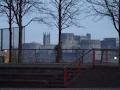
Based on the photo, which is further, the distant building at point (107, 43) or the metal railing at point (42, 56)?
the distant building at point (107, 43)

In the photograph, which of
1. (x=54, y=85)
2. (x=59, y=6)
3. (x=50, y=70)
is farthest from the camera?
(x=59, y=6)

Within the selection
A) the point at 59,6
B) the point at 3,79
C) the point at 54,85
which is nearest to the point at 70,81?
the point at 54,85

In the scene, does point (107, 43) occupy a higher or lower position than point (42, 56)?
higher

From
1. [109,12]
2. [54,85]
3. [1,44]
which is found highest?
[109,12]

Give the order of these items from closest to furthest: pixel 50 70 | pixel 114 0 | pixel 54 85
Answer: pixel 54 85, pixel 50 70, pixel 114 0

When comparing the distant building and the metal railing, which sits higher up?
the distant building

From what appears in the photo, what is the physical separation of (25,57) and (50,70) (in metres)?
7.99

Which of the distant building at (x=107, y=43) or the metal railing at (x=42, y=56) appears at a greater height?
the distant building at (x=107, y=43)

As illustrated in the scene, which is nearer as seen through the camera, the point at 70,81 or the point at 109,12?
the point at 70,81

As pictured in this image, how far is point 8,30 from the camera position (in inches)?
1454

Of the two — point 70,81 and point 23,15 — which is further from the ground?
point 23,15

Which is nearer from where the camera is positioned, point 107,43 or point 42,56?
point 42,56

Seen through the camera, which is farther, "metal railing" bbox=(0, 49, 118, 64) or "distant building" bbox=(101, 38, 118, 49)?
"distant building" bbox=(101, 38, 118, 49)

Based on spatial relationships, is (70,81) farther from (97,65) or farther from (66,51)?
(66,51)
